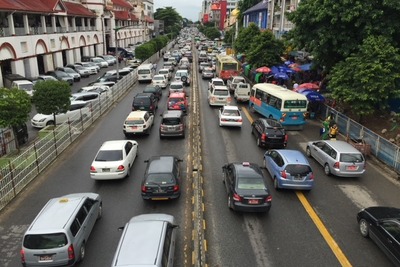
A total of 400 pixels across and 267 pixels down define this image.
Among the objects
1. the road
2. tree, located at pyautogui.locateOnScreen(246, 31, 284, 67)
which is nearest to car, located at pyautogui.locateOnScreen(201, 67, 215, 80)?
tree, located at pyautogui.locateOnScreen(246, 31, 284, 67)

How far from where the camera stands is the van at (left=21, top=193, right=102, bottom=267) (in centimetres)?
1085

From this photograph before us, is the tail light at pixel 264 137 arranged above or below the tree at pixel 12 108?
below

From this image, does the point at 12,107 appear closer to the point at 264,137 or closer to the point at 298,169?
the point at 264,137

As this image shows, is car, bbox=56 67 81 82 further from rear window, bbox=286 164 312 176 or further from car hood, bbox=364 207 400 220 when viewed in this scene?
car hood, bbox=364 207 400 220

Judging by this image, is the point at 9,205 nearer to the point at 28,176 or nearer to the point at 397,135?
the point at 28,176

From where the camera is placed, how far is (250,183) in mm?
14766

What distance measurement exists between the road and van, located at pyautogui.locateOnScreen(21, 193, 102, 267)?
852 mm

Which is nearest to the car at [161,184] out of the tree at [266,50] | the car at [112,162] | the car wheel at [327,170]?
the car at [112,162]

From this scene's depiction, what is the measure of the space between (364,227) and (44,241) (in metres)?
11.0

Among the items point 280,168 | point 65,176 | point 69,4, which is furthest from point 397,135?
point 69,4

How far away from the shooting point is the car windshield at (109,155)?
17.8m

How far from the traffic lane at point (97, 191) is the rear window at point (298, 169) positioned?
4.88m

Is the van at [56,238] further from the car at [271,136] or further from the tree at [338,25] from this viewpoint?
the tree at [338,25]

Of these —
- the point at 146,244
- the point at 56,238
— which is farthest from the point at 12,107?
the point at 146,244
